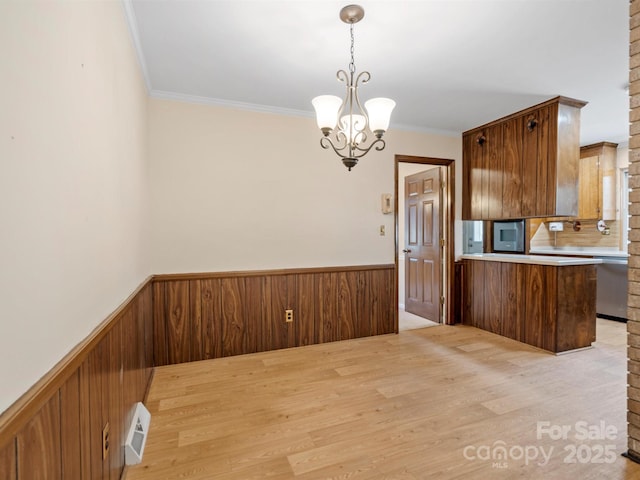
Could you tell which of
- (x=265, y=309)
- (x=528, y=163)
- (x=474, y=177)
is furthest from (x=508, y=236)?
(x=265, y=309)

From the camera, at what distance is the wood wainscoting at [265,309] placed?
2969 millimetres

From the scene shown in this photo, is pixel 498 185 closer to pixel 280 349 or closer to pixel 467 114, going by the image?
pixel 467 114

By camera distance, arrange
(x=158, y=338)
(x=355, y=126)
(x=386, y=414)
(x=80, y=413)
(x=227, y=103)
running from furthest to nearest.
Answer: (x=227, y=103) < (x=158, y=338) < (x=355, y=126) < (x=386, y=414) < (x=80, y=413)

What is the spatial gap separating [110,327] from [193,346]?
1.83m

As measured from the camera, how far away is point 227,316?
10.3ft

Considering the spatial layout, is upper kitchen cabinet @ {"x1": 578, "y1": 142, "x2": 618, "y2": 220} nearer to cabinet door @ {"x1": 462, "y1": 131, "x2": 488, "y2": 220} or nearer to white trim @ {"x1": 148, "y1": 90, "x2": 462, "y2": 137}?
cabinet door @ {"x1": 462, "y1": 131, "x2": 488, "y2": 220}

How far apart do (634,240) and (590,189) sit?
405 centimetres

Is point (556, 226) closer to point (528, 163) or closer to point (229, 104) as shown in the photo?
point (528, 163)

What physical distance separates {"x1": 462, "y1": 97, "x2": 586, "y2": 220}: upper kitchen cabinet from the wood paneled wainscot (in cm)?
55

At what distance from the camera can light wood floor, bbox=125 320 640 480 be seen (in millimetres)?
1625

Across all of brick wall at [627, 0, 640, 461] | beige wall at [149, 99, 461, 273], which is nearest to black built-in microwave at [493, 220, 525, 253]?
beige wall at [149, 99, 461, 273]

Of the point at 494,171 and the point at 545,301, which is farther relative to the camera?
the point at 494,171

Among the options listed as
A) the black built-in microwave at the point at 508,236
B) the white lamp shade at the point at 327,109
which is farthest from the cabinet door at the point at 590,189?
the white lamp shade at the point at 327,109

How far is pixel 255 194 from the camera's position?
3.23 metres
